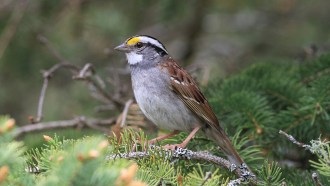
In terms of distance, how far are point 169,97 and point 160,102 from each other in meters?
0.13

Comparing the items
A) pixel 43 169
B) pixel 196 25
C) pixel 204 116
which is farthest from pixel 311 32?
pixel 43 169

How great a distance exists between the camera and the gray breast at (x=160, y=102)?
407 centimetres

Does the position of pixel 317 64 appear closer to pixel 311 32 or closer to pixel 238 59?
pixel 238 59

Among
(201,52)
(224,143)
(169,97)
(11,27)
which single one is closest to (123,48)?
(169,97)

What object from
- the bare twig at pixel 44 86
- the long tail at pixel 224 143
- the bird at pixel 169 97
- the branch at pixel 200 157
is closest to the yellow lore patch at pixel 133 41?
the bird at pixel 169 97

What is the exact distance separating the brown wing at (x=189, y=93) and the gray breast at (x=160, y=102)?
0.05 meters

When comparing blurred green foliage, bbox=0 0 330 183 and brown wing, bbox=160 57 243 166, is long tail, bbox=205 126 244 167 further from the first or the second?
blurred green foliage, bbox=0 0 330 183

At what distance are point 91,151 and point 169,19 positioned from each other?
3.71 meters

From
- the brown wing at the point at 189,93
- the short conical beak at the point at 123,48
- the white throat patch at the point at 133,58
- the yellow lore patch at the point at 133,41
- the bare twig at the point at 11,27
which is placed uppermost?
the bare twig at the point at 11,27

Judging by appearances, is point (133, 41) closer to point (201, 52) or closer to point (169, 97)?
point (169, 97)

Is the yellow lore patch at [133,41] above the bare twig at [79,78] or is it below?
above

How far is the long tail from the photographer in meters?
3.30

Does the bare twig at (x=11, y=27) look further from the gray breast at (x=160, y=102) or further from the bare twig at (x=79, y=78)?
the gray breast at (x=160, y=102)

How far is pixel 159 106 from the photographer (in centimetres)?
409
